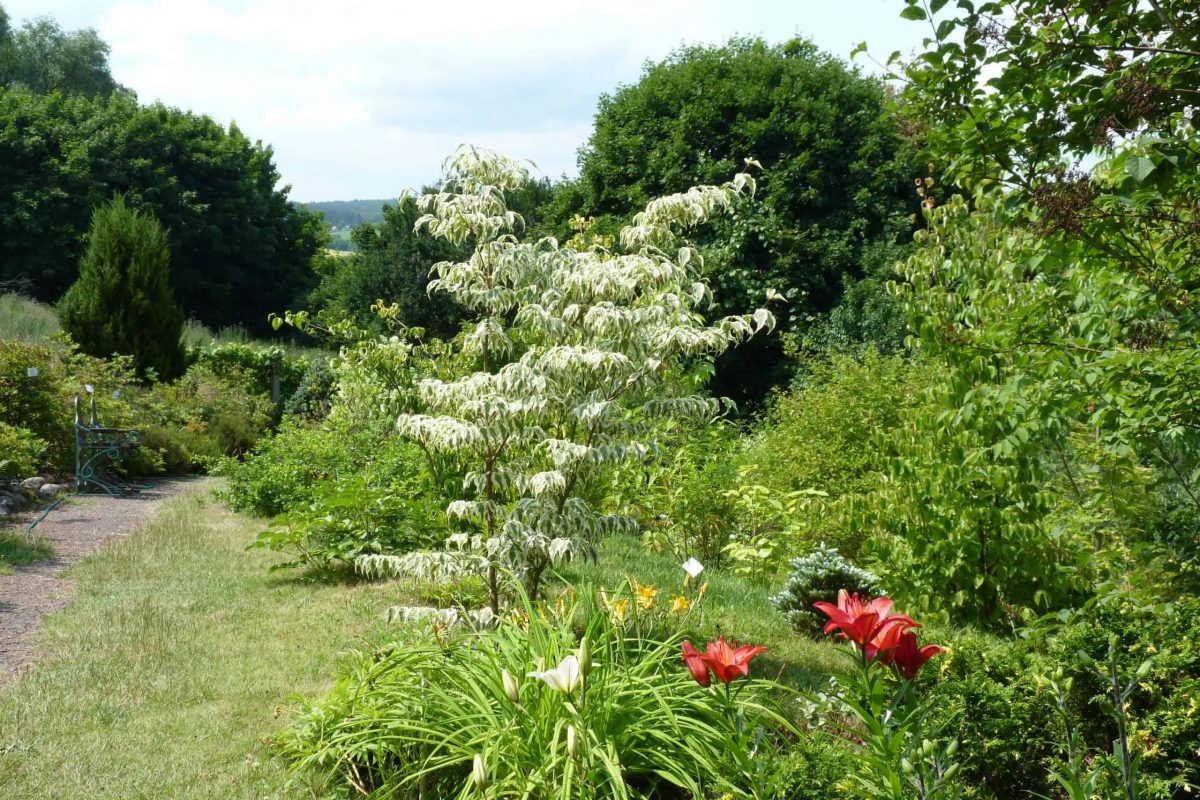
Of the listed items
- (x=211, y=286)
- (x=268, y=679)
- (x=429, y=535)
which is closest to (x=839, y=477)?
(x=429, y=535)

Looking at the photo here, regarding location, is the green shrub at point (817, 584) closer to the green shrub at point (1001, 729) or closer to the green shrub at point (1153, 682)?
the green shrub at point (1153, 682)

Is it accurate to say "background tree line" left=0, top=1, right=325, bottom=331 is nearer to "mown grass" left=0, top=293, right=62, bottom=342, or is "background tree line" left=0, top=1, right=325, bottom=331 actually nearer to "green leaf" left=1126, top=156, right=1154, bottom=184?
"mown grass" left=0, top=293, right=62, bottom=342

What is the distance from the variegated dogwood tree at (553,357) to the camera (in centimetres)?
422

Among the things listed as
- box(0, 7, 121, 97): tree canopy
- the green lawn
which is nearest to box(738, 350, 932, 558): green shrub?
the green lawn

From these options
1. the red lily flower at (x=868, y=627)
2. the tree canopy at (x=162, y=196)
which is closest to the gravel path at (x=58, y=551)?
the red lily flower at (x=868, y=627)

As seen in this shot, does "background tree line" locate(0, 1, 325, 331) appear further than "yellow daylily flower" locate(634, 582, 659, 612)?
Yes

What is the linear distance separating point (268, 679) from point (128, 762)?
961 mm

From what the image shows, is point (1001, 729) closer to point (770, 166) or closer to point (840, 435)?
point (840, 435)

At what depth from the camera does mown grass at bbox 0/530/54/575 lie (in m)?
6.96

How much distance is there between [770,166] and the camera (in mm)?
15781

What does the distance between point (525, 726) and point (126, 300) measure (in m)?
16.8

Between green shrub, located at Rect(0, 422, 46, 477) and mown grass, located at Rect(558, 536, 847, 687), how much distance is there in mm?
6196

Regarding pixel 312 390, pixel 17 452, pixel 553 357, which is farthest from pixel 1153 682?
pixel 312 390

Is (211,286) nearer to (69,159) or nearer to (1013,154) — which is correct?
(69,159)
